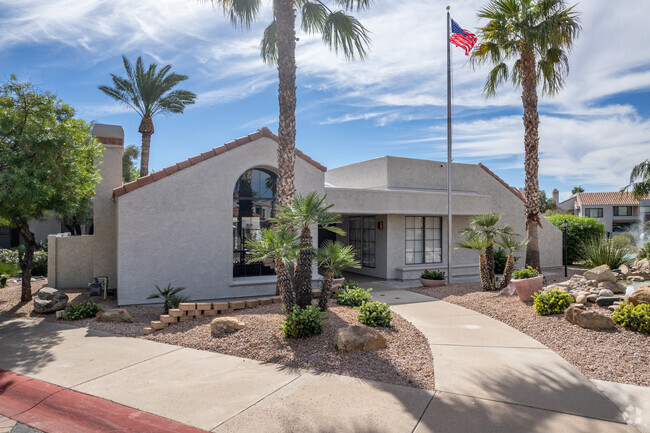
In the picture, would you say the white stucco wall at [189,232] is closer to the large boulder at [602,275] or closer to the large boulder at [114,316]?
the large boulder at [114,316]

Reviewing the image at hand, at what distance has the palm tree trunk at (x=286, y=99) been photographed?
8.77 m

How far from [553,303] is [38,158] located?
12.5 m

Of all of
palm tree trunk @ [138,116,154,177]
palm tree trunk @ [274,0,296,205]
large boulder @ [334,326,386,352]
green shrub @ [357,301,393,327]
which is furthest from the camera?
palm tree trunk @ [138,116,154,177]

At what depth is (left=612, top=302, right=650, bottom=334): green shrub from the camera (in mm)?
6816

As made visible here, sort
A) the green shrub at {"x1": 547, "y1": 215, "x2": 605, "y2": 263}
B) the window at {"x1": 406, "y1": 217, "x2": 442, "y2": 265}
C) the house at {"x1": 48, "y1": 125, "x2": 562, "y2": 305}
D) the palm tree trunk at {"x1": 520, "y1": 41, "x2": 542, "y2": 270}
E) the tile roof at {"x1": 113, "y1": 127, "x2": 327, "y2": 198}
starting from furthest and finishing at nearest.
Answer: the green shrub at {"x1": 547, "y1": 215, "x2": 605, "y2": 263} → the window at {"x1": 406, "y1": 217, "x2": 442, "y2": 265} → the palm tree trunk at {"x1": 520, "y1": 41, "x2": 542, "y2": 270} → the house at {"x1": 48, "y1": 125, "x2": 562, "y2": 305} → the tile roof at {"x1": 113, "y1": 127, "x2": 327, "y2": 198}

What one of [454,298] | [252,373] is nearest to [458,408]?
[252,373]

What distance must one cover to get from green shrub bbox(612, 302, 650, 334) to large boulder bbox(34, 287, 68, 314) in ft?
40.5

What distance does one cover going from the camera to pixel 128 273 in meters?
10.2

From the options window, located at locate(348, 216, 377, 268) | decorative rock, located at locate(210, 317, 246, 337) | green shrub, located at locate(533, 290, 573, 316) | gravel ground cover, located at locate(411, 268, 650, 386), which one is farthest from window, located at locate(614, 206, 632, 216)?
decorative rock, located at locate(210, 317, 246, 337)

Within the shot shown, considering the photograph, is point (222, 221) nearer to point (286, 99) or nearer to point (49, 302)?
point (286, 99)

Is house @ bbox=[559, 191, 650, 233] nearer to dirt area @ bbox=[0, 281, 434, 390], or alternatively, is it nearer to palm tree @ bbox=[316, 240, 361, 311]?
dirt area @ bbox=[0, 281, 434, 390]

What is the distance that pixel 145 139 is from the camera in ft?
74.3

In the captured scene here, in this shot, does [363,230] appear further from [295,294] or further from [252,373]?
[252,373]

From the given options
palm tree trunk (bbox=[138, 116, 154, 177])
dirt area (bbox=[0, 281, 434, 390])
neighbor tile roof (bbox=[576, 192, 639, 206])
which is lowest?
dirt area (bbox=[0, 281, 434, 390])
